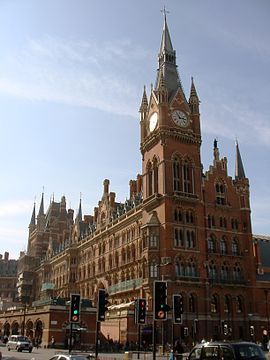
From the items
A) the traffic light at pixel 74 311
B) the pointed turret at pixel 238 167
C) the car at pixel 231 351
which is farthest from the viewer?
the pointed turret at pixel 238 167

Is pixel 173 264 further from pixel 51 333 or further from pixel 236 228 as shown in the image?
pixel 51 333

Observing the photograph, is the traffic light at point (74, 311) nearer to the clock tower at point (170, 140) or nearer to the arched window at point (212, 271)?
the clock tower at point (170, 140)

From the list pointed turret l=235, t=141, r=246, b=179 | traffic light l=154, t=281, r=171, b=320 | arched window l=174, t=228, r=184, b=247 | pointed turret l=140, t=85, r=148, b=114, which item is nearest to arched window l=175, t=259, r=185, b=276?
arched window l=174, t=228, r=184, b=247

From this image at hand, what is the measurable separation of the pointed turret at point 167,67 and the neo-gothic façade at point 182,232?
0.19m

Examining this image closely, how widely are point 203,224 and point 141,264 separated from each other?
10962 mm

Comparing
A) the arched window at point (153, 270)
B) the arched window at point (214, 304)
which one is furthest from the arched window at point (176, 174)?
the arched window at point (214, 304)

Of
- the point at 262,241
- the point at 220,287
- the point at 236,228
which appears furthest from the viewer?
the point at 262,241

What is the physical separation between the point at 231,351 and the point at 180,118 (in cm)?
5748

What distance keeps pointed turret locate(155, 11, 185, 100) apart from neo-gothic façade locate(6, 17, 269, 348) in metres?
0.19

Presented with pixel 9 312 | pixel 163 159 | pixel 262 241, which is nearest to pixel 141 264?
pixel 163 159

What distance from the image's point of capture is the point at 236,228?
73.1 m

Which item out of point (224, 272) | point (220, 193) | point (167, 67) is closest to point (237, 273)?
point (224, 272)

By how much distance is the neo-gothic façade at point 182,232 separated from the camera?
6444 centimetres

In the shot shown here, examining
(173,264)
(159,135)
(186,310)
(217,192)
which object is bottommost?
(186,310)
